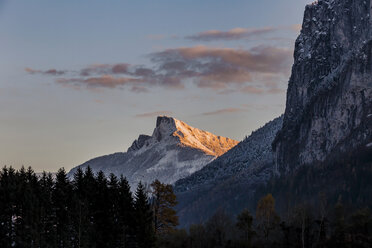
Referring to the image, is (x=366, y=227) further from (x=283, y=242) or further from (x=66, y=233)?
(x=66, y=233)

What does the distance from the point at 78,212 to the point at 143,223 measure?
10079 millimetres

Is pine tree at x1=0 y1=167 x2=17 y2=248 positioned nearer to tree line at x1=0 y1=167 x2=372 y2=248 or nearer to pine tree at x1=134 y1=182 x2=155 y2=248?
tree line at x1=0 y1=167 x2=372 y2=248

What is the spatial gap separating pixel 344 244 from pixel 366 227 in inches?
772

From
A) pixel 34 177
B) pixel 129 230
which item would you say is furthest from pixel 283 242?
pixel 34 177

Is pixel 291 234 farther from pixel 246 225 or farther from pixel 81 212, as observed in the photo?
pixel 81 212

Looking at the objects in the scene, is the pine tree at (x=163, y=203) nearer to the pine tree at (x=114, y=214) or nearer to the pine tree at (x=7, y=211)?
the pine tree at (x=114, y=214)

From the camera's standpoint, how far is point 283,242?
6211 inches

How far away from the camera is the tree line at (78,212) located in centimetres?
10694

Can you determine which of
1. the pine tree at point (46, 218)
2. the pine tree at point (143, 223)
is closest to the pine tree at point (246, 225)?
the pine tree at point (143, 223)

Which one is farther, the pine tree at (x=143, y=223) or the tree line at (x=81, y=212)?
the pine tree at (x=143, y=223)

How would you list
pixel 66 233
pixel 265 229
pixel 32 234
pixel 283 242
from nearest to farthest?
1. pixel 32 234
2. pixel 66 233
3. pixel 283 242
4. pixel 265 229

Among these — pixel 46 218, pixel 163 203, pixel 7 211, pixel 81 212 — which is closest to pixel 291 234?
pixel 163 203

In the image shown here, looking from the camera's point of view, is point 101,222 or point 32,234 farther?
point 101,222

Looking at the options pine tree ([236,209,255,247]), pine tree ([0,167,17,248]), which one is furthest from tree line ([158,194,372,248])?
pine tree ([0,167,17,248])
